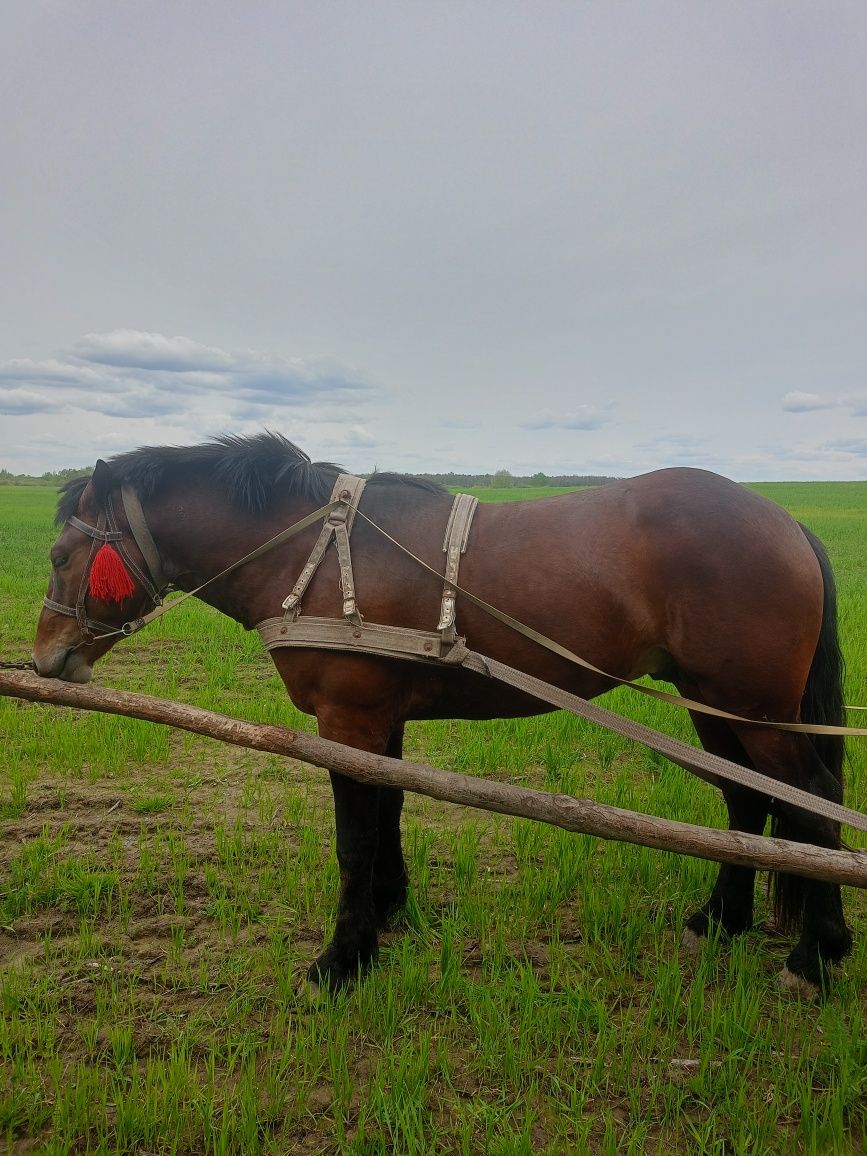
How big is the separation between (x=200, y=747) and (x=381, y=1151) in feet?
12.1

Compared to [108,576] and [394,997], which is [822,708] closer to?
[394,997]

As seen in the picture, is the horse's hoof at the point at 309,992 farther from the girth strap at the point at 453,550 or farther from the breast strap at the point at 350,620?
the girth strap at the point at 453,550

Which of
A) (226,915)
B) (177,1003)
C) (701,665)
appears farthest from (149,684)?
(701,665)

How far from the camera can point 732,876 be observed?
121 inches

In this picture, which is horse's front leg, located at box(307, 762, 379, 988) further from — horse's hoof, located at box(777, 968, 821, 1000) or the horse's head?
horse's hoof, located at box(777, 968, 821, 1000)

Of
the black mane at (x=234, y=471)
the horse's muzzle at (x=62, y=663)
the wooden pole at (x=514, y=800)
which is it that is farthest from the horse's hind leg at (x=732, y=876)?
the horse's muzzle at (x=62, y=663)

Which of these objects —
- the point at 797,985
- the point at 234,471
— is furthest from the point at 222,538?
the point at 797,985

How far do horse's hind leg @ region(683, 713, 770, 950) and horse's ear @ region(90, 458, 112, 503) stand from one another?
2.84m

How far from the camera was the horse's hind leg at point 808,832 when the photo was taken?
268cm

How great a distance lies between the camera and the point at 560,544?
9.04 ft

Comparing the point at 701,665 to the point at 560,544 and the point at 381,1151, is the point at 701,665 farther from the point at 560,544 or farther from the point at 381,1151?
the point at 381,1151

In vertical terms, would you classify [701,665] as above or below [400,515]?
below

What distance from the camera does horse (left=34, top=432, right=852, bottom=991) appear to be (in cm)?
266

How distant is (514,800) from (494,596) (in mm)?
884
